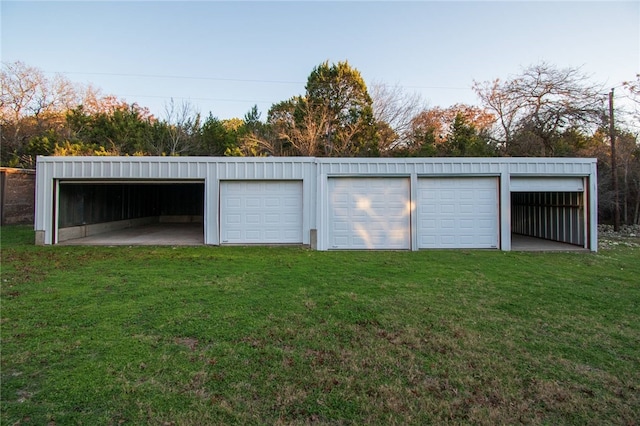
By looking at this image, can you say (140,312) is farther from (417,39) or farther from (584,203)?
(417,39)

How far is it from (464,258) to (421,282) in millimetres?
3153

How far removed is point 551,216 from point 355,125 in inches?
500

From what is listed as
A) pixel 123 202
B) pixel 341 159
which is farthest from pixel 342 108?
pixel 123 202

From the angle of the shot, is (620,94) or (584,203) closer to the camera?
(584,203)

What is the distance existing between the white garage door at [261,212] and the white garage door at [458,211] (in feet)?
12.6

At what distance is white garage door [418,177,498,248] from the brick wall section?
1808cm

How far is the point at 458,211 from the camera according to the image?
34.6ft

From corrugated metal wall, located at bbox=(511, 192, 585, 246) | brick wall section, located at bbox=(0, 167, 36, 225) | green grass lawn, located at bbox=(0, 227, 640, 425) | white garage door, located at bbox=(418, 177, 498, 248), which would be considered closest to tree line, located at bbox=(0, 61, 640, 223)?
brick wall section, located at bbox=(0, 167, 36, 225)

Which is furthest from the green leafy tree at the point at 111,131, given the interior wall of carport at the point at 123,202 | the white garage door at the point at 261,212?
the white garage door at the point at 261,212

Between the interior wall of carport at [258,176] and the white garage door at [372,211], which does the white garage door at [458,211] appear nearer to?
the white garage door at [372,211]

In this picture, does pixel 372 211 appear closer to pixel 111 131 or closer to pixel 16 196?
pixel 16 196

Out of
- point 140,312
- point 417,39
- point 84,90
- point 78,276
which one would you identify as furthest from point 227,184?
point 84,90

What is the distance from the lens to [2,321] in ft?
13.4

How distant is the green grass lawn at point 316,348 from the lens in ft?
8.19
